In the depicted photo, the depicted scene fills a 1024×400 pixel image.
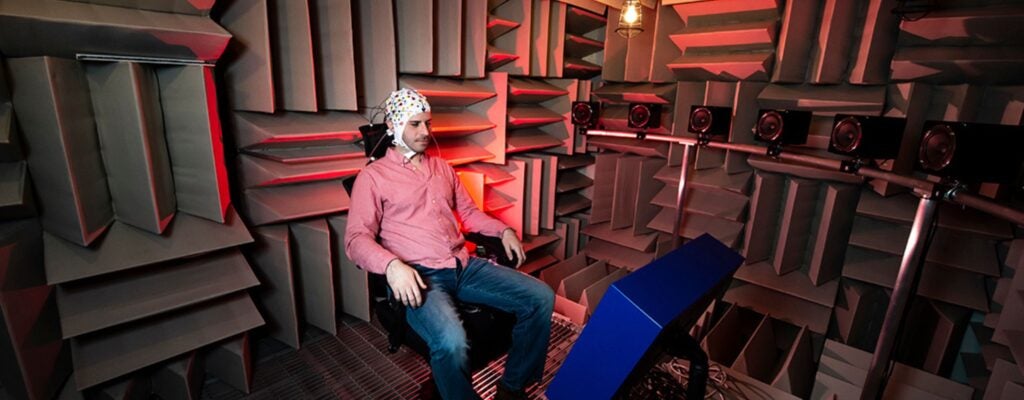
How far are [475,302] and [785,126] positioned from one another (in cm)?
207

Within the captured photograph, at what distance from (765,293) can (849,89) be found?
156 cm

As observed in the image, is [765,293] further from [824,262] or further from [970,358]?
[970,358]

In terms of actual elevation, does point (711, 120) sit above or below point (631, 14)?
below

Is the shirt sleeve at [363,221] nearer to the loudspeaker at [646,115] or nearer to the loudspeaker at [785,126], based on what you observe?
the loudspeaker at [646,115]

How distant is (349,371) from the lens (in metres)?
2.36

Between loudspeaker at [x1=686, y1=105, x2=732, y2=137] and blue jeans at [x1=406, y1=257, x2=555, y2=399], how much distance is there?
1789mm

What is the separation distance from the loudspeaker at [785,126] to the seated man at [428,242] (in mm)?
1713

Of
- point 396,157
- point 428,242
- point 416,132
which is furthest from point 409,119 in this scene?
point 428,242

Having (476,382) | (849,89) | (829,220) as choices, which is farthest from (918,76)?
(476,382)

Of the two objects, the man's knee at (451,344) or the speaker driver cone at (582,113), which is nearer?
the man's knee at (451,344)

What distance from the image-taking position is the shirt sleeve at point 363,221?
1.74 metres

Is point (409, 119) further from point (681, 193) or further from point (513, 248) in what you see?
point (681, 193)

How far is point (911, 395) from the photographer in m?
2.24

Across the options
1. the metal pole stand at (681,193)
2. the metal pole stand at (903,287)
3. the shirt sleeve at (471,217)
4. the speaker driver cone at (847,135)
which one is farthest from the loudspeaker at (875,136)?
→ the shirt sleeve at (471,217)
